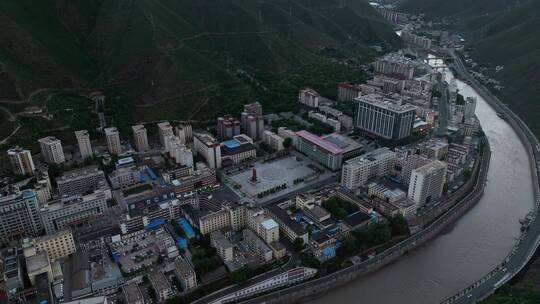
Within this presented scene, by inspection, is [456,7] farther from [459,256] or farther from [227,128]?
[459,256]

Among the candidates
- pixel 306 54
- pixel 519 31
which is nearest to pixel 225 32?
pixel 306 54

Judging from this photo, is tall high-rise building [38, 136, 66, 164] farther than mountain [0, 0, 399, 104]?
No

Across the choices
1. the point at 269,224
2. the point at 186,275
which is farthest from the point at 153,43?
the point at 186,275

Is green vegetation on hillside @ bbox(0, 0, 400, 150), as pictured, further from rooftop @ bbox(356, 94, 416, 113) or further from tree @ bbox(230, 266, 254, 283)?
tree @ bbox(230, 266, 254, 283)

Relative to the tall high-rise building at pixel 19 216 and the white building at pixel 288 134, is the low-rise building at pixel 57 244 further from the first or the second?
the white building at pixel 288 134

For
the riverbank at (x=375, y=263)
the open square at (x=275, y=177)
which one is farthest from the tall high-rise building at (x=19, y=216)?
the riverbank at (x=375, y=263)

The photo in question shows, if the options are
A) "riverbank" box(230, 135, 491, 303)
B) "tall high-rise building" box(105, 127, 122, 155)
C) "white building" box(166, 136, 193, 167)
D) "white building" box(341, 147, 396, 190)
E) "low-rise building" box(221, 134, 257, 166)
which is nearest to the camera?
"riverbank" box(230, 135, 491, 303)

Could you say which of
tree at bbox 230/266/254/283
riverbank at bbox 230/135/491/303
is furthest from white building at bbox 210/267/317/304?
tree at bbox 230/266/254/283
